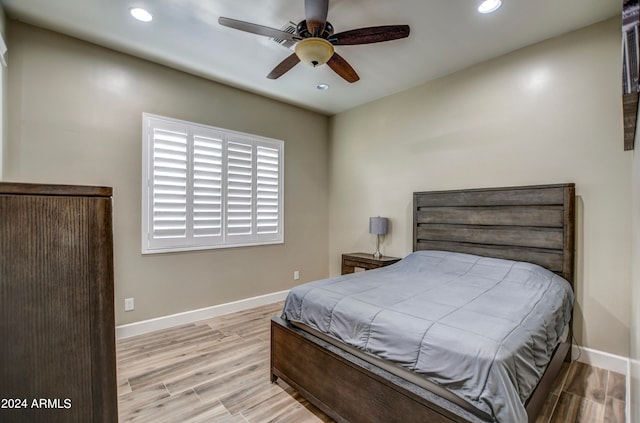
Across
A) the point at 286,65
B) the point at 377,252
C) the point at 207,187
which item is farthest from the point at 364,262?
the point at 286,65

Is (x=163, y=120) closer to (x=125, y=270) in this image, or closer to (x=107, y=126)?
(x=107, y=126)

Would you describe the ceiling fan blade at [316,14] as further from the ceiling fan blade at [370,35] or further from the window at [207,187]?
the window at [207,187]

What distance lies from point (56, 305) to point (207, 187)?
3133 millimetres

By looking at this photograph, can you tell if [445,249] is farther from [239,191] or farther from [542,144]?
[239,191]

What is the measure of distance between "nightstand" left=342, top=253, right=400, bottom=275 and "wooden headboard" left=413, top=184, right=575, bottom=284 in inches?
17.0

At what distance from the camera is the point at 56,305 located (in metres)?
0.68

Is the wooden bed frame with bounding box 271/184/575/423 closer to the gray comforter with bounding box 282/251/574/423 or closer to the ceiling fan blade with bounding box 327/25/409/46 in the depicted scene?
the gray comforter with bounding box 282/251/574/423

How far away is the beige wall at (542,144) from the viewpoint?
255 centimetres

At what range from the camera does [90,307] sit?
719mm

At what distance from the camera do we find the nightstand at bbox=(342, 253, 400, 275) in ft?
12.6

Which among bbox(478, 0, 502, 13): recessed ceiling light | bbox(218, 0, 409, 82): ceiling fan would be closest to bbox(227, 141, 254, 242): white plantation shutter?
bbox(218, 0, 409, 82): ceiling fan

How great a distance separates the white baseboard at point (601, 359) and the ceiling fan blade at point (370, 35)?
10.4ft

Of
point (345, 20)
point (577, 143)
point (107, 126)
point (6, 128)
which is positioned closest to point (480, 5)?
point (345, 20)


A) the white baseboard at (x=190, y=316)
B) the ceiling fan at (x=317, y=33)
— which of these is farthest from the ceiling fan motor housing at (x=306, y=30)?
the white baseboard at (x=190, y=316)
